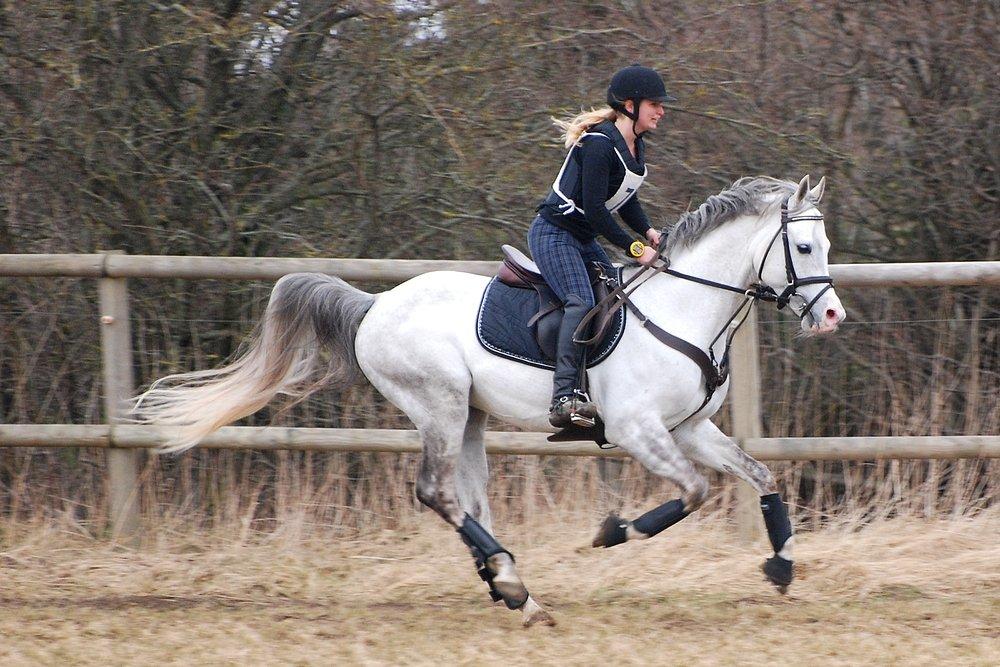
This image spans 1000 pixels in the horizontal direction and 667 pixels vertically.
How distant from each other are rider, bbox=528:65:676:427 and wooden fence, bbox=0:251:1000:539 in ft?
3.31

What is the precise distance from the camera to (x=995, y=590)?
16.7 feet

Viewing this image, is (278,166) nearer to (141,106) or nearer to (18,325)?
(141,106)

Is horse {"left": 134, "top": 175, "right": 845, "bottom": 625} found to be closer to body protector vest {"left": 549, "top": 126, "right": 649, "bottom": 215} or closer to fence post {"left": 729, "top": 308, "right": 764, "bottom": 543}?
body protector vest {"left": 549, "top": 126, "right": 649, "bottom": 215}

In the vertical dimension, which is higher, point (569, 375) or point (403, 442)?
point (569, 375)

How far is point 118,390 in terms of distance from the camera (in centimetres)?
593

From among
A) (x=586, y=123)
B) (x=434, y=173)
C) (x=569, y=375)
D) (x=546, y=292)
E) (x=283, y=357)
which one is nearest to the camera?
(x=569, y=375)

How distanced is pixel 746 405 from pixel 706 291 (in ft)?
4.10

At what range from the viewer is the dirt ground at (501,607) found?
13.9ft

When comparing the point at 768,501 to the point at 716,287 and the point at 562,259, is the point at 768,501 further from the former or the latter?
the point at 562,259

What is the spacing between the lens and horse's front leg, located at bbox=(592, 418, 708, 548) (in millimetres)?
4531

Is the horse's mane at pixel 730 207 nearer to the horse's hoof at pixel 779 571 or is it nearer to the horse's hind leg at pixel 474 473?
the horse's hind leg at pixel 474 473

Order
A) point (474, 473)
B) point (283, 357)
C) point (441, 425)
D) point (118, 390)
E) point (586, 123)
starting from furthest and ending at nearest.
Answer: point (118, 390), point (283, 357), point (474, 473), point (441, 425), point (586, 123)

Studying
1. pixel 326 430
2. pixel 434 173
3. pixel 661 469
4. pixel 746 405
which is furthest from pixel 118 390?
pixel 746 405

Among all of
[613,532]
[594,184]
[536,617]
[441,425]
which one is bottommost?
[536,617]
